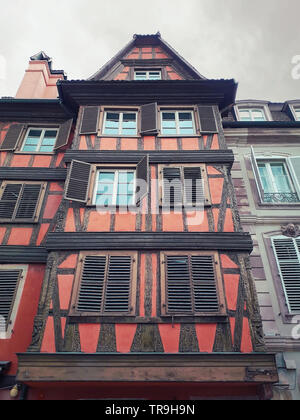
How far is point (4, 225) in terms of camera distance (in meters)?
8.50

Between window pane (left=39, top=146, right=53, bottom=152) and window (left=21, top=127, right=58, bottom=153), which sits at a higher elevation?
window (left=21, top=127, right=58, bottom=153)

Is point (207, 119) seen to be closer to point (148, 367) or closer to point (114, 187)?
point (114, 187)

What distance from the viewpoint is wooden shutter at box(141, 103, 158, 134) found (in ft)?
31.4

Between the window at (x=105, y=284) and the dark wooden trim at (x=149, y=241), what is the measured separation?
0.23 meters

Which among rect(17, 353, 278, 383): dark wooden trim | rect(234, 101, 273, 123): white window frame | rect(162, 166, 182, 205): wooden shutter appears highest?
rect(234, 101, 273, 123): white window frame

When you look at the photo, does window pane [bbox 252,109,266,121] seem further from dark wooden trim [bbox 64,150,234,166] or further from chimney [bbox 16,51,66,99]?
chimney [bbox 16,51,66,99]

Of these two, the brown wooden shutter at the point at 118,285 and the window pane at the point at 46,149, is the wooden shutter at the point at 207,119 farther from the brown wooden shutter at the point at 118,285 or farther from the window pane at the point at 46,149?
the window pane at the point at 46,149

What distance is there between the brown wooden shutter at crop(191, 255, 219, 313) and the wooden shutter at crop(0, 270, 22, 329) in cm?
452

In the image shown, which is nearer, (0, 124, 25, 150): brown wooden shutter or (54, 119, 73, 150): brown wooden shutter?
(54, 119, 73, 150): brown wooden shutter

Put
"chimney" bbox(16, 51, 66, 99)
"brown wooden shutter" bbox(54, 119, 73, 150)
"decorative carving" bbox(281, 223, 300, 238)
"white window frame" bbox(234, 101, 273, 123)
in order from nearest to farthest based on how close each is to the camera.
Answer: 1. "decorative carving" bbox(281, 223, 300, 238)
2. "brown wooden shutter" bbox(54, 119, 73, 150)
3. "white window frame" bbox(234, 101, 273, 123)
4. "chimney" bbox(16, 51, 66, 99)

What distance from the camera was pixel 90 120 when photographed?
993cm

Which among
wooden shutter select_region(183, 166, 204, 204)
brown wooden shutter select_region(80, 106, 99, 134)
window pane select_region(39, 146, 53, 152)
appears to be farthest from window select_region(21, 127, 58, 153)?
wooden shutter select_region(183, 166, 204, 204)

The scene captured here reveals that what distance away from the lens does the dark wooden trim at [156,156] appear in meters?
8.85

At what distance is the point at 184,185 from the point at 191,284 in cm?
295
